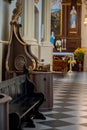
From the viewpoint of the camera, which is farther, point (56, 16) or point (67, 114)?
point (56, 16)

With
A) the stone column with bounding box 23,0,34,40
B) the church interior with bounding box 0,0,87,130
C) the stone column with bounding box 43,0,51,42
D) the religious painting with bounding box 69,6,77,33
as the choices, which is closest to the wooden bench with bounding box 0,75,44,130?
the church interior with bounding box 0,0,87,130

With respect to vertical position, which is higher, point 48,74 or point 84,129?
point 48,74

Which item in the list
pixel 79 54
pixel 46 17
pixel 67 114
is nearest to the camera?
pixel 67 114

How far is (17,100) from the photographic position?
632 cm

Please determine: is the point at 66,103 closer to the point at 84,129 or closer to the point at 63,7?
the point at 84,129

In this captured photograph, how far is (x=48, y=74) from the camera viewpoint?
7.56 meters

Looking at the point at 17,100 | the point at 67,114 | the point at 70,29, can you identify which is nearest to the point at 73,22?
the point at 70,29

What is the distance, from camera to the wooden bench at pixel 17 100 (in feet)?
16.0

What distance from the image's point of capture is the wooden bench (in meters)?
4.88

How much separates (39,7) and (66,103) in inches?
213

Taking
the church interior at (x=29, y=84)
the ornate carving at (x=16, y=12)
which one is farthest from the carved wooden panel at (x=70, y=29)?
the ornate carving at (x=16, y=12)

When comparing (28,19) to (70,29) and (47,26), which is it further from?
(70,29)

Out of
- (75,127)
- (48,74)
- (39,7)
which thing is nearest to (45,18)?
(39,7)

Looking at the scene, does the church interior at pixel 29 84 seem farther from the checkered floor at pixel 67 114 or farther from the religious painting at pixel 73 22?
the religious painting at pixel 73 22
